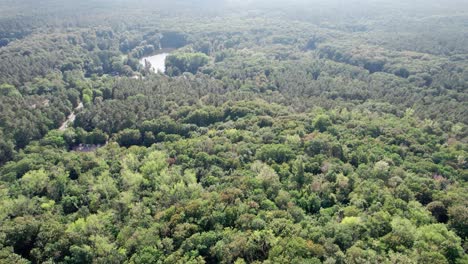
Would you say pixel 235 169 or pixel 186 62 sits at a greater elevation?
pixel 235 169

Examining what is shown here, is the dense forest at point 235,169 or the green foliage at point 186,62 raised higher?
the dense forest at point 235,169

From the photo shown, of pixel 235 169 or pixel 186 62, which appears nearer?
pixel 235 169

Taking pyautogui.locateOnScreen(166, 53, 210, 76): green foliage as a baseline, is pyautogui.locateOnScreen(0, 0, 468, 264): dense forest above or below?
above

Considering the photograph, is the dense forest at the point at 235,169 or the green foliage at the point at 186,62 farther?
the green foliage at the point at 186,62

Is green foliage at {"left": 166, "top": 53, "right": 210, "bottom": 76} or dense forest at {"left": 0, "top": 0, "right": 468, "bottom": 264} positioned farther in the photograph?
green foliage at {"left": 166, "top": 53, "right": 210, "bottom": 76}

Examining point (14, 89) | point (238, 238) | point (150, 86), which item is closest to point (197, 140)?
point (238, 238)

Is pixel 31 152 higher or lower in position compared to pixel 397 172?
lower

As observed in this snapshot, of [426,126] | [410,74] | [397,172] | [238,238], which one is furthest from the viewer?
[410,74]

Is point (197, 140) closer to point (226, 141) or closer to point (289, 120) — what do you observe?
point (226, 141)
